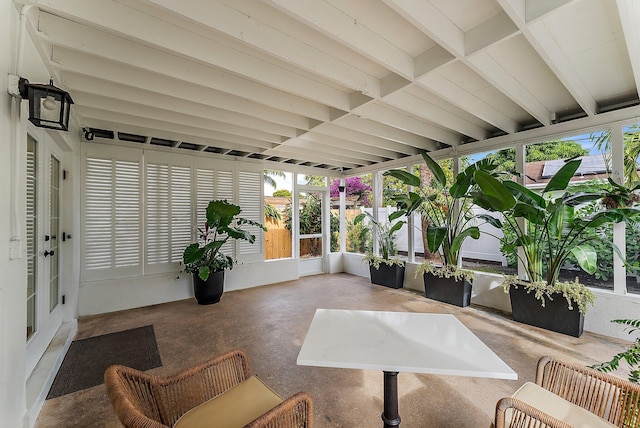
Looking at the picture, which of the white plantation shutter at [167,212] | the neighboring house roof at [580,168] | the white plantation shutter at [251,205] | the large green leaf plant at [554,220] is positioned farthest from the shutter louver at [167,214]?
the neighboring house roof at [580,168]

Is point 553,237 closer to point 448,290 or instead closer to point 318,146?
point 448,290

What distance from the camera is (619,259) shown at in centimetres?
316

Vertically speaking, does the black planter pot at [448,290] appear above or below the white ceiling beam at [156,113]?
below

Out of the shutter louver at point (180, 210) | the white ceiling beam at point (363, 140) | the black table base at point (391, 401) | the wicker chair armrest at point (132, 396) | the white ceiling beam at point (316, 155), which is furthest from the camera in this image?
the white ceiling beam at point (316, 155)

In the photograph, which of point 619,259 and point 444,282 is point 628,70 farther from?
point 444,282

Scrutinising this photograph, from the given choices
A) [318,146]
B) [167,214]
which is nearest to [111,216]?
[167,214]

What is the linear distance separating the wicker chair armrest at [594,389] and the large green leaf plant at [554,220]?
1805mm

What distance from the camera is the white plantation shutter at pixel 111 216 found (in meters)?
4.00

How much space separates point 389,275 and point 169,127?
4615 millimetres

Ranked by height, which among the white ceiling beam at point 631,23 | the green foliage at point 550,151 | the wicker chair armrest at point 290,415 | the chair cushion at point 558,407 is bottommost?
the chair cushion at point 558,407

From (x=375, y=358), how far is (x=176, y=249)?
14.6 feet

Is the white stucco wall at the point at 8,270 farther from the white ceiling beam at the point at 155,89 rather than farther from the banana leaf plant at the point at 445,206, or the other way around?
the banana leaf plant at the point at 445,206

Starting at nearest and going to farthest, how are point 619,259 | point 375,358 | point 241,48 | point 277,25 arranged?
point 375,358 < point 277,25 < point 241,48 < point 619,259

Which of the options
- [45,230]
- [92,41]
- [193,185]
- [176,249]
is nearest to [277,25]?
[92,41]
